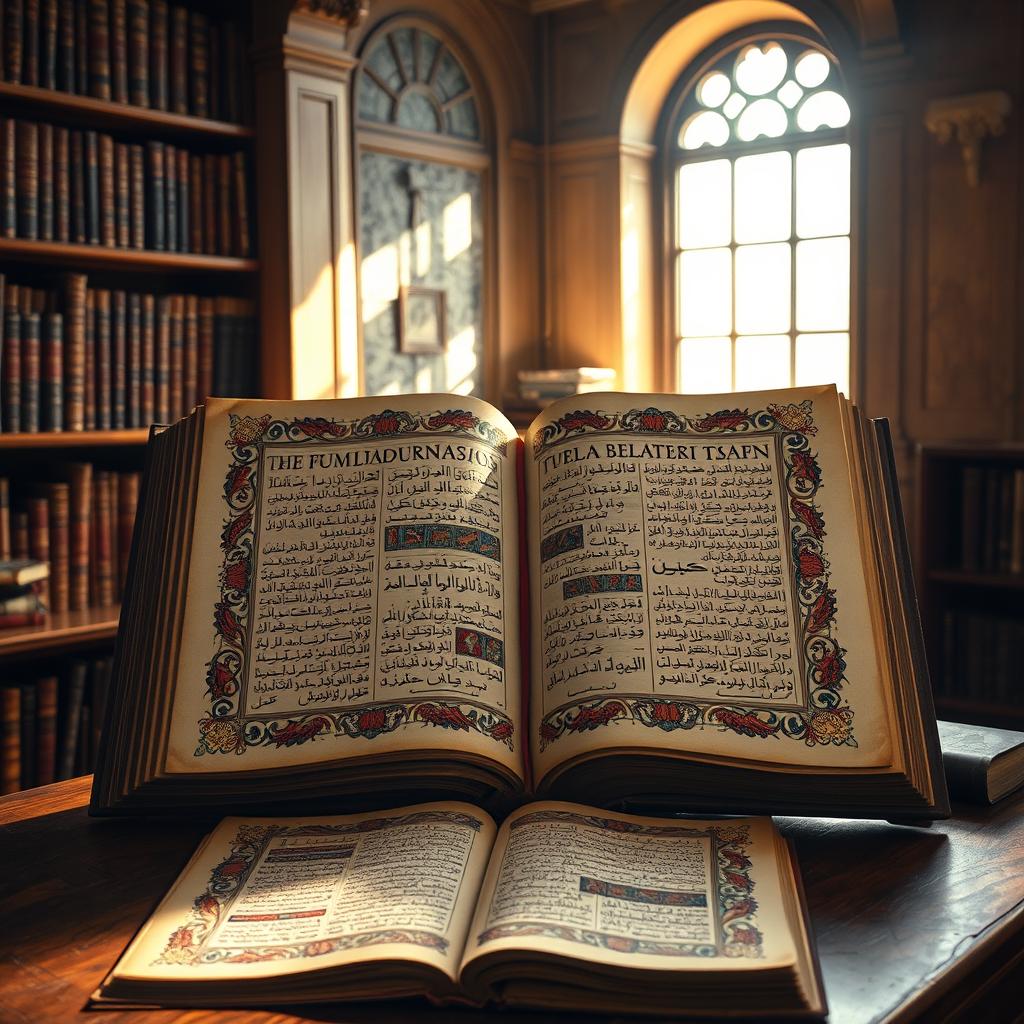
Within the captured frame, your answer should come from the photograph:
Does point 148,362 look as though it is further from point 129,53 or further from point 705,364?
point 705,364

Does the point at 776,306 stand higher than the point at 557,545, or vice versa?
the point at 776,306

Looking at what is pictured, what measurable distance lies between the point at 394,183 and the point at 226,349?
3.58 ft

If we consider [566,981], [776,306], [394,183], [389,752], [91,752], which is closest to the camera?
[566,981]

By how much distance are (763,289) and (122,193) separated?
2.40m

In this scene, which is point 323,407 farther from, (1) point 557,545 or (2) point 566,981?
(2) point 566,981

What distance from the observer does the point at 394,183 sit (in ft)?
12.9

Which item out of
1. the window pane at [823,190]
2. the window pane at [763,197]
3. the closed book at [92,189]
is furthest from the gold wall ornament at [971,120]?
the closed book at [92,189]

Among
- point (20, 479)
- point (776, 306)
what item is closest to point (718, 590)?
point (20, 479)

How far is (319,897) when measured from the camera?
707 millimetres

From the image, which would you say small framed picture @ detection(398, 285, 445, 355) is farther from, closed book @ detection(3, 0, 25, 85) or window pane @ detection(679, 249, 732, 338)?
closed book @ detection(3, 0, 25, 85)

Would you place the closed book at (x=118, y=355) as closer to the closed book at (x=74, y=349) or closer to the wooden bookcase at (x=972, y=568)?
the closed book at (x=74, y=349)

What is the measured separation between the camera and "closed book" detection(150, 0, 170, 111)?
293 cm

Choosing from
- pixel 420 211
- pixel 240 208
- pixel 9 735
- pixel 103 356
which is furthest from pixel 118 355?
pixel 420 211

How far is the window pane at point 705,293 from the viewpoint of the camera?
440cm
